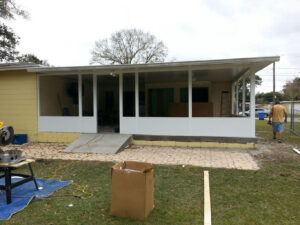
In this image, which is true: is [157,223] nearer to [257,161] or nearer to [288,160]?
[257,161]

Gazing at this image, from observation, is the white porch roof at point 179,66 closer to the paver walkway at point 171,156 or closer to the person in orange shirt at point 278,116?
the person in orange shirt at point 278,116

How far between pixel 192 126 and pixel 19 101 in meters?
6.53

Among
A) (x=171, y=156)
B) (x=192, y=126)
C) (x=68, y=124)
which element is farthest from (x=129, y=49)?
(x=171, y=156)

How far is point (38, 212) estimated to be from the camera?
308 centimetres

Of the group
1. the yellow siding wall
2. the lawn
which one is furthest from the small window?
the yellow siding wall

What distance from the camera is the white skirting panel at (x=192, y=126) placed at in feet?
23.8

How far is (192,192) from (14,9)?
16641 millimetres

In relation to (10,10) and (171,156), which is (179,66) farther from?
(10,10)

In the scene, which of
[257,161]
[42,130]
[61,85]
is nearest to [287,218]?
[257,161]

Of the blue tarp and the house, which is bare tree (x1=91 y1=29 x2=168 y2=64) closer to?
the house

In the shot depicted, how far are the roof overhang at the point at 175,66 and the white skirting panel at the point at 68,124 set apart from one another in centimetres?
169

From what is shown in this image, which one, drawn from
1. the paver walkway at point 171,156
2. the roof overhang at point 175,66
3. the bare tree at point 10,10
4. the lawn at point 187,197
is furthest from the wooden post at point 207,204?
the bare tree at point 10,10

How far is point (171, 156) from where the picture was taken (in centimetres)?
626

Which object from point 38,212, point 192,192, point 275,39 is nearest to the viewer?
point 38,212
